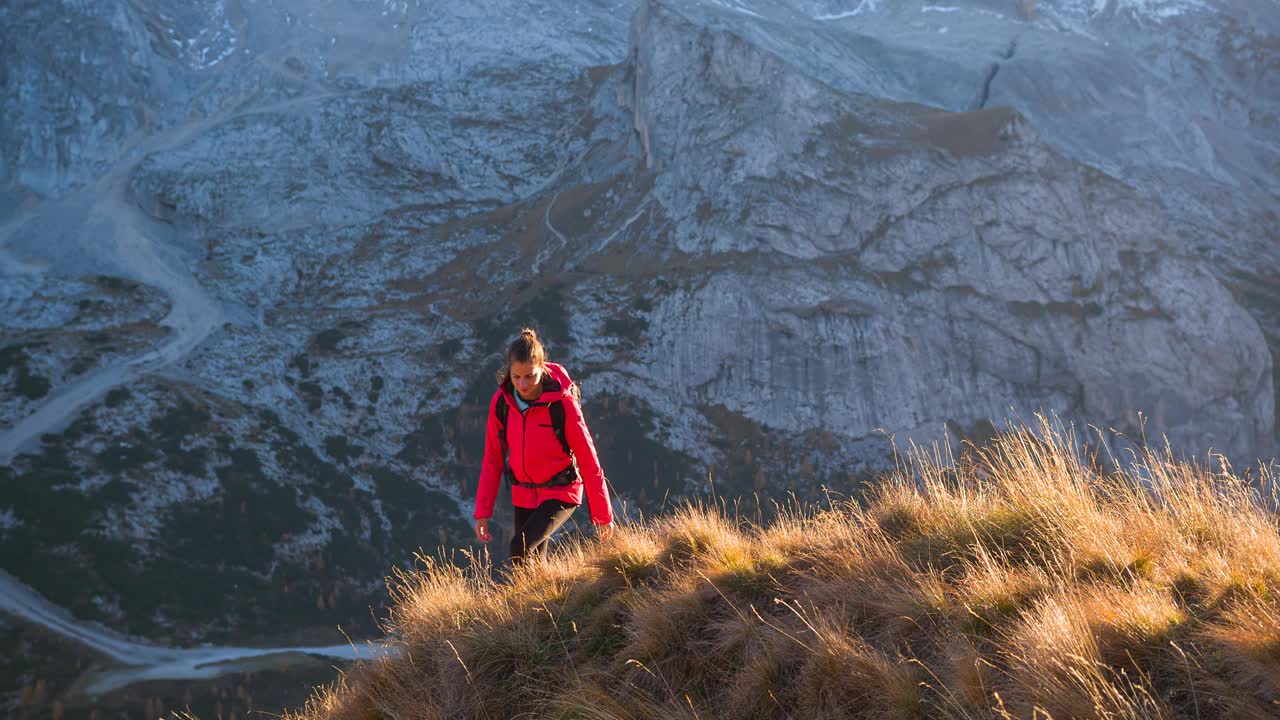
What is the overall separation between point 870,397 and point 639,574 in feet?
151

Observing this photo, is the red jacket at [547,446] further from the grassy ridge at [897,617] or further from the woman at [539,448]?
the grassy ridge at [897,617]

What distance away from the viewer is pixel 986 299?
5266 centimetres

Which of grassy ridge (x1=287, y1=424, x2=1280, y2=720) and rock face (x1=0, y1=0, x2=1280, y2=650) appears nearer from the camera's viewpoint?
grassy ridge (x1=287, y1=424, x2=1280, y2=720)

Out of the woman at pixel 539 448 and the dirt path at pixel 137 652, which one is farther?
the dirt path at pixel 137 652

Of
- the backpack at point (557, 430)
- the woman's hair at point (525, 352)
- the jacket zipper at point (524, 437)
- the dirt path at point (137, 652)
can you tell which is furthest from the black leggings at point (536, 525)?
the dirt path at point (137, 652)

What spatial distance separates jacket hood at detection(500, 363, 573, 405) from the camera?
5.32 m

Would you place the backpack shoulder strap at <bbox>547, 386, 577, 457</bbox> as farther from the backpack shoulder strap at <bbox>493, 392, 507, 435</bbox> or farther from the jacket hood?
the backpack shoulder strap at <bbox>493, 392, 507, 435</bbox>

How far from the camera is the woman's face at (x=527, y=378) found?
203 inches

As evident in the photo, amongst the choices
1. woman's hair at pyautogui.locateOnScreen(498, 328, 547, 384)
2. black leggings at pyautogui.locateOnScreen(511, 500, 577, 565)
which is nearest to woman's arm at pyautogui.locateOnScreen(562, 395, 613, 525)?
black leggings at pyautogui.locateOnScreen(511, 500, 577, 565)

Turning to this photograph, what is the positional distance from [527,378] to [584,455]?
0.64 metres

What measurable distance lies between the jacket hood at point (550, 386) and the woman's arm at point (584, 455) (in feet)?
0.25

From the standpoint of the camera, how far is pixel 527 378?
17.1 feet

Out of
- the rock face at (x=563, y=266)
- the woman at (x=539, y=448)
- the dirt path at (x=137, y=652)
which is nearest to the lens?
the woman at (x=539, y=448)

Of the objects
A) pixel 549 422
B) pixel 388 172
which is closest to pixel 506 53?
pixel 388 172
